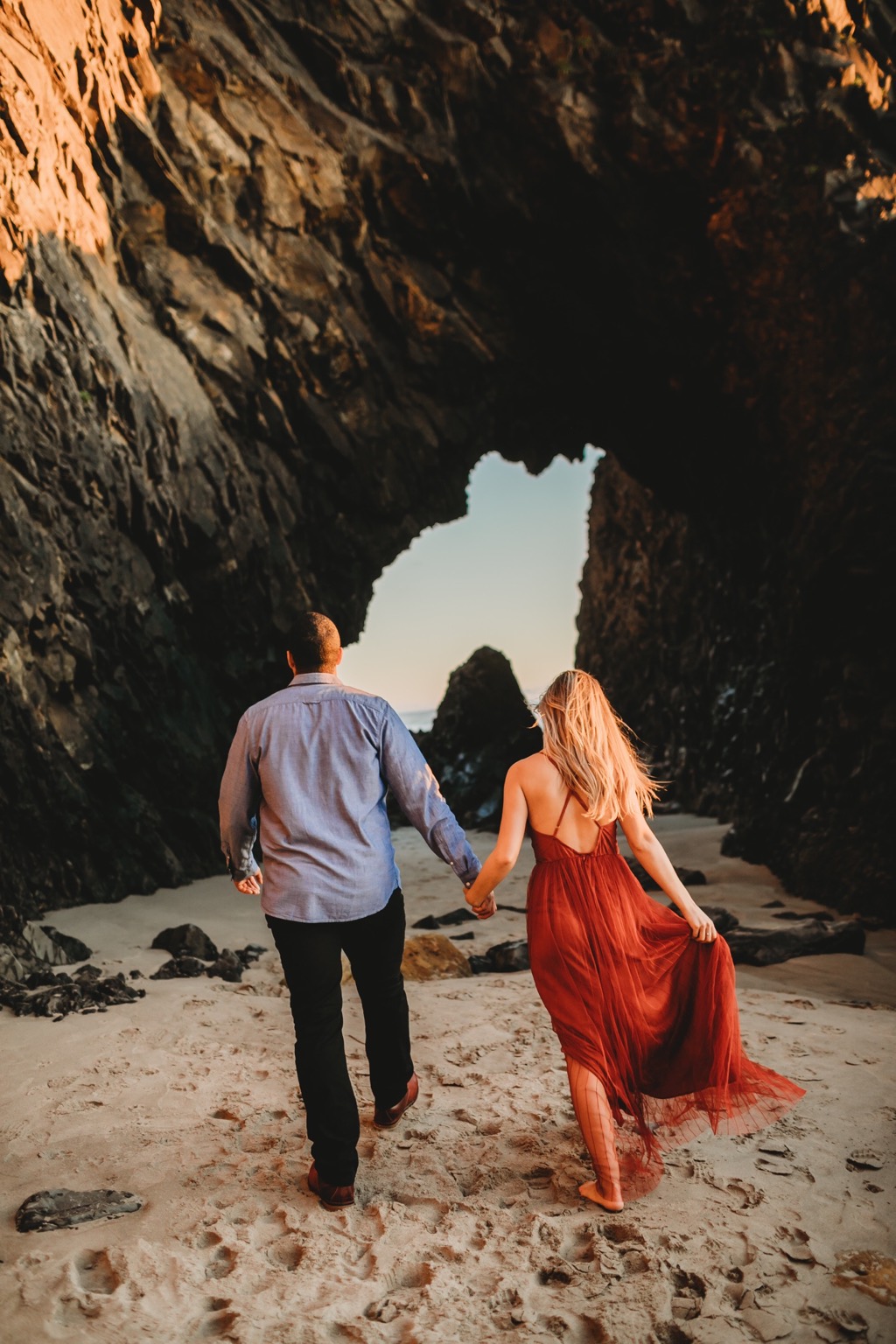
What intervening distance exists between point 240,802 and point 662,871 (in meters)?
1.59

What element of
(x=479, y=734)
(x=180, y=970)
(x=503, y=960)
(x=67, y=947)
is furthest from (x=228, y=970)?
(x=479, y=734)

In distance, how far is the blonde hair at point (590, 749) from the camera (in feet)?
9.46

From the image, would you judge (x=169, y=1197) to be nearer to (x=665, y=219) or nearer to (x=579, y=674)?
(x=579, y=674)

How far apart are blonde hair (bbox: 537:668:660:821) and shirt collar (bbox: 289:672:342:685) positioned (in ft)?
2.69

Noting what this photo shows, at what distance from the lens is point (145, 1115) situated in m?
3.29

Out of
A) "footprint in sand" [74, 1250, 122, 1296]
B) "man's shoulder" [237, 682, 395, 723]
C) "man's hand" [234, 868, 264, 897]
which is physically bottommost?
"footprint in sand" [74, 1250, 122, 1296]

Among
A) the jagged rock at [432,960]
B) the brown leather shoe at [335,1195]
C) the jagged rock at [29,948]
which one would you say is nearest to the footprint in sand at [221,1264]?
the brown leather shoe at [335,1195]

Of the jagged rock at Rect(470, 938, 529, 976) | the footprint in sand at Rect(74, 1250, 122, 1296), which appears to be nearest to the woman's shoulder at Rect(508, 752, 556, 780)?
the footprint in sand at Rect(74, 1250, 122, 1296)

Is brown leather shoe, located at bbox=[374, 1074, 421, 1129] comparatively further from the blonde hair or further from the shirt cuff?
the blonde hair

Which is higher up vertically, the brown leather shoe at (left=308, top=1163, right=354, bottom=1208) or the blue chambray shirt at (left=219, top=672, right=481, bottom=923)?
the blue chambray shirt at (left=219, top=672, right=481, bottom=923)

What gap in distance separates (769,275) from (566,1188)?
11.7 m

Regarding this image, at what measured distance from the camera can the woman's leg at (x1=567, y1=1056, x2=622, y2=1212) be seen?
8.59 ft

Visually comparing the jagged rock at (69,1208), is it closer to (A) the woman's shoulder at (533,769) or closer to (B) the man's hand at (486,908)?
(B) the man's hand at (486,908)

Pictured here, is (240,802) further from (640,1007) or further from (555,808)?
(640,1007)
